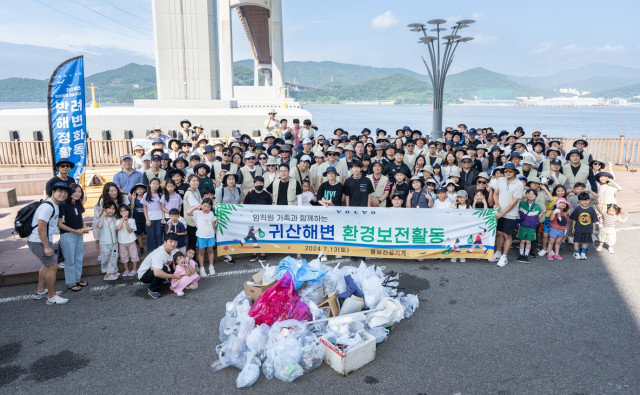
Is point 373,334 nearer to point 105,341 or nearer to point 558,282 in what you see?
point 105,341

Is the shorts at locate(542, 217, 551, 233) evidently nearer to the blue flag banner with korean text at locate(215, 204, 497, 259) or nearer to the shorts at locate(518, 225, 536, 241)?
the shorts at locate(518, 225, 536, 241)

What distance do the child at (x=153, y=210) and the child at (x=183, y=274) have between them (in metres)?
1.05

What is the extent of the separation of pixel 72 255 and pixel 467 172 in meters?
7.66

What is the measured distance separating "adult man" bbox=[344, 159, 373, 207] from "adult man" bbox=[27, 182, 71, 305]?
4.83 m

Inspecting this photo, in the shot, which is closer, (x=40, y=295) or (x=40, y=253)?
(x=40, y=253)

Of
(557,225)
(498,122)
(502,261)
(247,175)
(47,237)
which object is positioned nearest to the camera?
(47,237)

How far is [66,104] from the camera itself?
845 cm

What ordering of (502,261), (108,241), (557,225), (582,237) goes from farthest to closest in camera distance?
(582,237) → (557,225) → (502,261) → (108,241)

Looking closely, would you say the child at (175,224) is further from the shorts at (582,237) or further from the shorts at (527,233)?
the shorts at (582,237)

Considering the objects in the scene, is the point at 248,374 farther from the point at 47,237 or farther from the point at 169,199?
the point at 169,199

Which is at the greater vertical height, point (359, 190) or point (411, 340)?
point (359, 190)

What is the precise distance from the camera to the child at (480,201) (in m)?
7.94

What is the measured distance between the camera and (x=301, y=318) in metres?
5.12

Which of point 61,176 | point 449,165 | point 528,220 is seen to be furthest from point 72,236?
point 528,220
